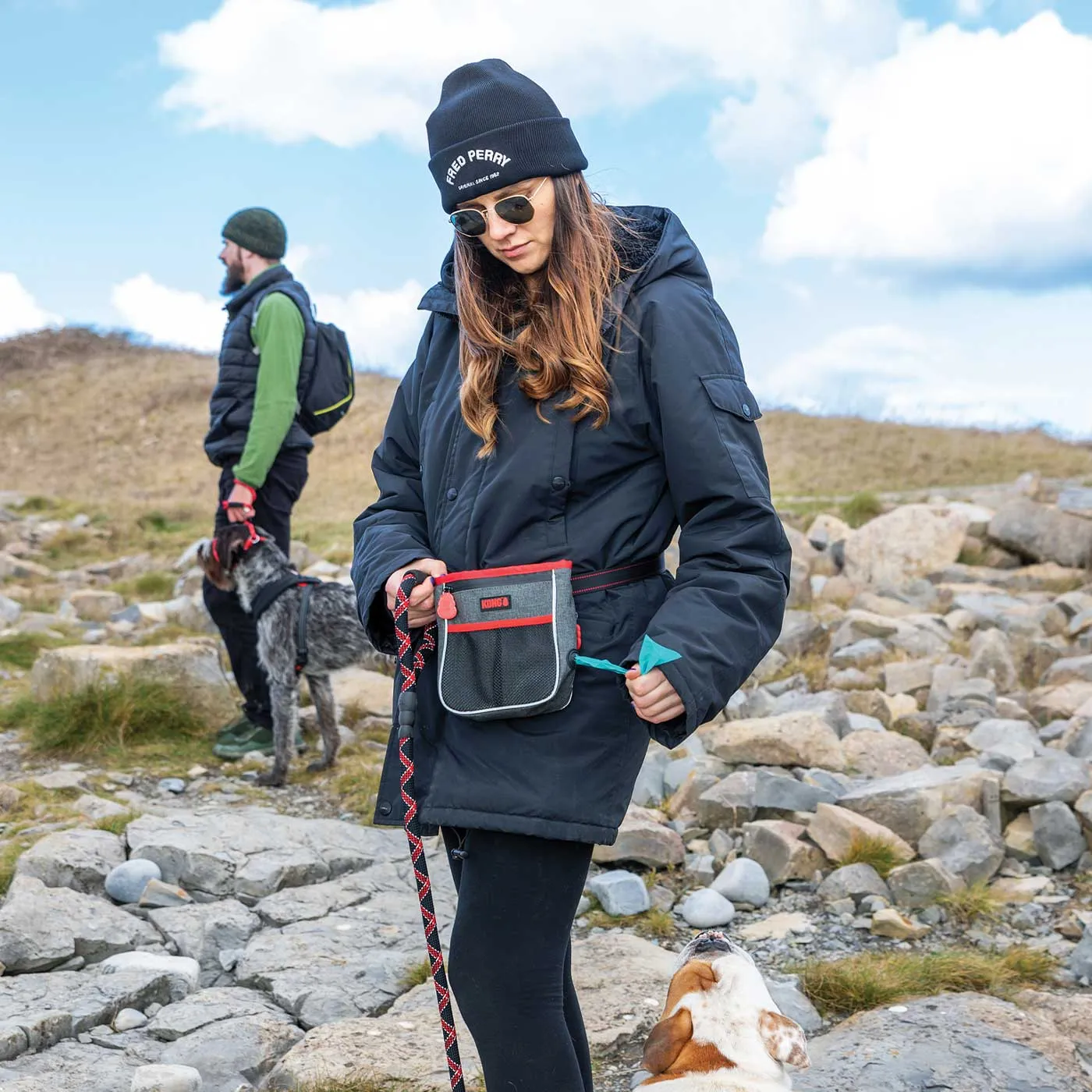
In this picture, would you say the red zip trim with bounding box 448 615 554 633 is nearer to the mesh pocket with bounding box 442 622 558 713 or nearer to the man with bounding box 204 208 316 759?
the mesh pocket with bounding box 442 622 558 713

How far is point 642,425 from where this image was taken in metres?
2.14

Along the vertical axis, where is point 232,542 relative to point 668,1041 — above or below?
above

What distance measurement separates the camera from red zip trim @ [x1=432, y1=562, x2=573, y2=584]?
2107 millimetres

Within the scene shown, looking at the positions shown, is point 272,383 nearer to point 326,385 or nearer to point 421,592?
point 326,385

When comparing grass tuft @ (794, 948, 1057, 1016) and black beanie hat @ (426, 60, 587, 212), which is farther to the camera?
grass tuft @ (794, 948, 1057, 1016)

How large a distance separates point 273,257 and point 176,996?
3913 millimetres

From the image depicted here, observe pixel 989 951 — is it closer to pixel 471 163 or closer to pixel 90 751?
pixel 471 163

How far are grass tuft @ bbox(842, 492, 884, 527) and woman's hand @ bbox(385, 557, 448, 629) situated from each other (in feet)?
39.1

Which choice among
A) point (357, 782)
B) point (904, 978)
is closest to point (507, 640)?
point (904, 978)

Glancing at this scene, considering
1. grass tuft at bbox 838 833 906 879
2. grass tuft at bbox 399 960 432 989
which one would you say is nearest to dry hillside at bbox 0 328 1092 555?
grass tuft at bbox 838 833 906 879

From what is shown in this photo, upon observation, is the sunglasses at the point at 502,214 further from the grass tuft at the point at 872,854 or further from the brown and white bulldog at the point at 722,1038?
the grass tuft at the point at 872,854

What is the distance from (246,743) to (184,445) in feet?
88.4

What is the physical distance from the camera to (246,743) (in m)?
6.68

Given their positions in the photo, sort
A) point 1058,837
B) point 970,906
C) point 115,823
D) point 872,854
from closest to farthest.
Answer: point 970,906 → point 872,854 → point 1058,837 → point 115,823
